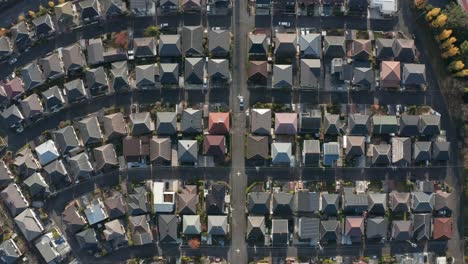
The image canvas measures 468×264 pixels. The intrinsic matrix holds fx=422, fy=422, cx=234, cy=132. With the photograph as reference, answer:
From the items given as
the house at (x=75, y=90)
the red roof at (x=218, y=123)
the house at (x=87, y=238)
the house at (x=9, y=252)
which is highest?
the house at (x=75, y=90)

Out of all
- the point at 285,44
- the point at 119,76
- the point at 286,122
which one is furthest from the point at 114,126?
the point at 285,44

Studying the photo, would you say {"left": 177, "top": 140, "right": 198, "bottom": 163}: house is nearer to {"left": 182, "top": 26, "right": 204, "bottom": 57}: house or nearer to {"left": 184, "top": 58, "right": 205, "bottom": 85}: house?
{"left": 184, "top": 58, "right": 205, "bottom": 85}: house

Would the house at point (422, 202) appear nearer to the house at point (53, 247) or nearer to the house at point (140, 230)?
the house at point (140, 230)

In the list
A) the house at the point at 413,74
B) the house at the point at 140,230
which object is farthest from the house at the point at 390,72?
the house at the point at 140,230

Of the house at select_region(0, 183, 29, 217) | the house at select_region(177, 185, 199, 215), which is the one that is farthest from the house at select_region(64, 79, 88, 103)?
the house at select_region(177, 185, 199, 215)

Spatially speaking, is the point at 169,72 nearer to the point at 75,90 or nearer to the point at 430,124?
the point at 75,90

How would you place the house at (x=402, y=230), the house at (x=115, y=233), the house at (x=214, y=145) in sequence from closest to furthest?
the house at (x=214, y=145) → the house at (x=115, y=233) → the house at (x=402, y=230)
